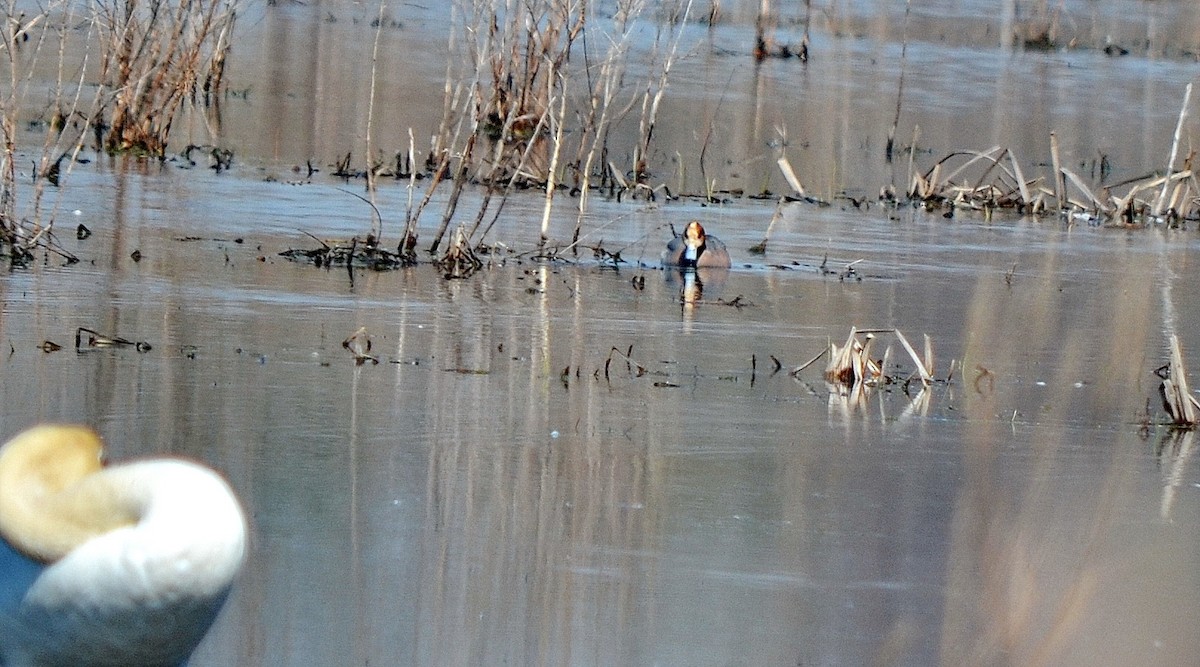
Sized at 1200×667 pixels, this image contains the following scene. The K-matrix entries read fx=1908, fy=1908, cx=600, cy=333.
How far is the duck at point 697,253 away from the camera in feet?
36.7

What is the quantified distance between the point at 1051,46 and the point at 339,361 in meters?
28.5

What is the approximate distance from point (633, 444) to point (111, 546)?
3.50 metres

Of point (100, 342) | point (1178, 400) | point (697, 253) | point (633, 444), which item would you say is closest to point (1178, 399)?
point (1178, 400)

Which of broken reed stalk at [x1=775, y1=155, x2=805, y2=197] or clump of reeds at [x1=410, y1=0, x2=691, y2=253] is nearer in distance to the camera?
clump of reeds at [x1=410, y1=0, x2=691, y2=253]

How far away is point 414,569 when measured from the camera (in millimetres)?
4883

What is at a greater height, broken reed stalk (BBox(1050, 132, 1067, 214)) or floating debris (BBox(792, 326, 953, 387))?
broken reed stalk (BBox(1050, 132, 1067, 214))

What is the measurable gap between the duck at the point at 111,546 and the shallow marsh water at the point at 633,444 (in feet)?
3.28

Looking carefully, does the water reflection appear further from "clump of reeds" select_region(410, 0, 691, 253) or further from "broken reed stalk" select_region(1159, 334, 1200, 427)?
"clump of reeds" select_region(410, 0, 691, 253)

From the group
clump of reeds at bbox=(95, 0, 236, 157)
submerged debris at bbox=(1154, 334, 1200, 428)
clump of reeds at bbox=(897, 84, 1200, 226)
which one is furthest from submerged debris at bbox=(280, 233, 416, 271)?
clump of reeds at bbox=(897, 84, 1200, 226)

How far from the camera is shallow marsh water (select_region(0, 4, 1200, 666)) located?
468 centimetres

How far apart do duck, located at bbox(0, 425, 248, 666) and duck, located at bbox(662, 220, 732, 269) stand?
808 cm

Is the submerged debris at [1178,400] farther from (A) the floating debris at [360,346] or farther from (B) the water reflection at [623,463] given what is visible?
(A) the floating debris at [360,346]

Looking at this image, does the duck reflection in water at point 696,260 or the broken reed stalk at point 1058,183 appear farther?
the broken reed stalk at point 1058,183

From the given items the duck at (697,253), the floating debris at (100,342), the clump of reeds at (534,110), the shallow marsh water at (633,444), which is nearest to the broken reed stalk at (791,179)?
the clump of reeds at (534,110)
